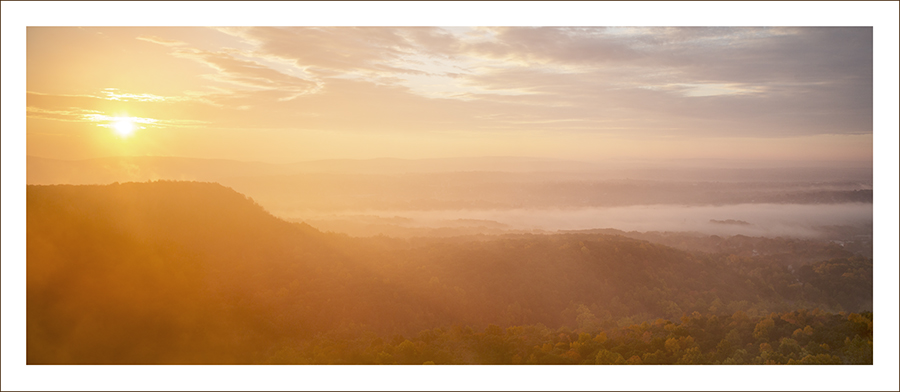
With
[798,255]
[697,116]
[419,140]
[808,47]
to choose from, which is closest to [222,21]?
[419,140]

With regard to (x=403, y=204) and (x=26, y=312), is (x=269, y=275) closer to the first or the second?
(x=403, y=204)

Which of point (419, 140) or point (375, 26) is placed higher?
point (375, 26)

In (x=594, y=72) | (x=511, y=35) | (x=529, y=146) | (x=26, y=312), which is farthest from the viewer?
(x=529, y=146)

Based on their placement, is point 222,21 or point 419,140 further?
point 419,140

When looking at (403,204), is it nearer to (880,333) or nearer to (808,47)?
(808,47)

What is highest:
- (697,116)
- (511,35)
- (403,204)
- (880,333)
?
(511,35)

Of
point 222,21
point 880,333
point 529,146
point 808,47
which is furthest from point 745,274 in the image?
point 222,21

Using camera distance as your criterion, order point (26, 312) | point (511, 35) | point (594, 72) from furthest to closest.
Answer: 1. point (594, 72)
2. point (511, 35)
3. point (26, 312)
